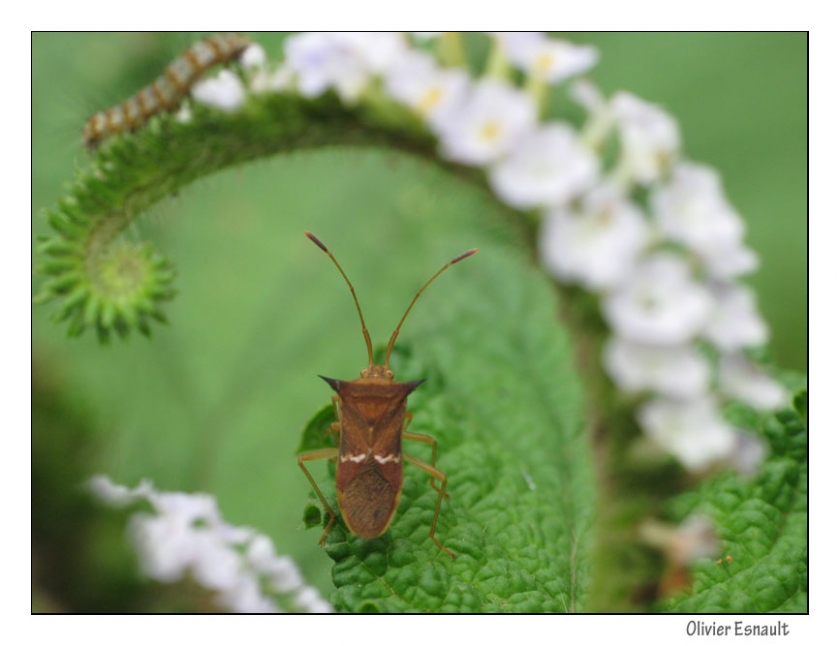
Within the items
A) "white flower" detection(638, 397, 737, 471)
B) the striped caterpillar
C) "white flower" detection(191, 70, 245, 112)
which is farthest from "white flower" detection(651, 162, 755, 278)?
the striped caterpillar

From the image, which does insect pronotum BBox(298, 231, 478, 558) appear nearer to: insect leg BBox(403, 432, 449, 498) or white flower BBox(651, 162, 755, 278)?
insect leg BBox(403, 432, 449, 498)

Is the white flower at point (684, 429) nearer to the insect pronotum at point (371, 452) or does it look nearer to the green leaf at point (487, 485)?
the green leaf at point (487, 485)

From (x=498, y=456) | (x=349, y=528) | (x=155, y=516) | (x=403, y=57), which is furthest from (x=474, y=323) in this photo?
(x=403, y=57)

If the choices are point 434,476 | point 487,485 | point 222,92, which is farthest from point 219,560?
point 222,92

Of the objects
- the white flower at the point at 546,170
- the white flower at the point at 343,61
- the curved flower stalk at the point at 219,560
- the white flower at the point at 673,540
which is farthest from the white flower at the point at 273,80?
the curved flower stalk at the point at 219,560

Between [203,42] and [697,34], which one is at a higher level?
[697,34]

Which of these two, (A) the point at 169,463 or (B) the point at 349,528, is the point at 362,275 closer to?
(A) the point at 169,463
